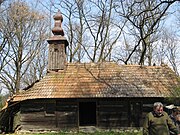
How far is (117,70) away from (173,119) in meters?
14.0

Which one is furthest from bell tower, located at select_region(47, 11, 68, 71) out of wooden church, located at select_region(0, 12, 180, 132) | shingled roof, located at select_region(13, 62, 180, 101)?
wooden church, located at select_region(0, 12, 180, 132)

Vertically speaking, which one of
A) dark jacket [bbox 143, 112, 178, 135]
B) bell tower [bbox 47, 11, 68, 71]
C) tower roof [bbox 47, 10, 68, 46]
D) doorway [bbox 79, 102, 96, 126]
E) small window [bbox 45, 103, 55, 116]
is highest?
tower roof [bbox 47, 10, 68, 46]

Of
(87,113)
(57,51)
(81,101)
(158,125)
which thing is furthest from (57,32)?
(158,125)

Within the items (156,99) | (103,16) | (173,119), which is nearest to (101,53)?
(103,16)

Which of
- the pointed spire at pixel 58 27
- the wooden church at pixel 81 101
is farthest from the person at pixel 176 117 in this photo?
the pointed spire at pixel 58 27

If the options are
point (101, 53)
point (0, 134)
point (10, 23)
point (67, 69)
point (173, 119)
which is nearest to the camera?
point (173, 119)

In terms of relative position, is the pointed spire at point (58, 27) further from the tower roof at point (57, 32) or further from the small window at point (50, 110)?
the small window at point (50, 110)

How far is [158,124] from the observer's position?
24.1 ft

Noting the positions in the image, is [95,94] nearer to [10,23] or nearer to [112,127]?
[112,127]

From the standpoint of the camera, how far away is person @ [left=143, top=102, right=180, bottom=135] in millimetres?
7316

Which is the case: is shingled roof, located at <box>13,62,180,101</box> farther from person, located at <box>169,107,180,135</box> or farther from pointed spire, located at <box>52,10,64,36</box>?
person, located at <box>169,107,180,135</box>

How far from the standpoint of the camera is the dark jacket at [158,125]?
24.1ft

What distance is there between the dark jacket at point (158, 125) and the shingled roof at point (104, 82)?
36.9 ft

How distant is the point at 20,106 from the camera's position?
20.1 meters
